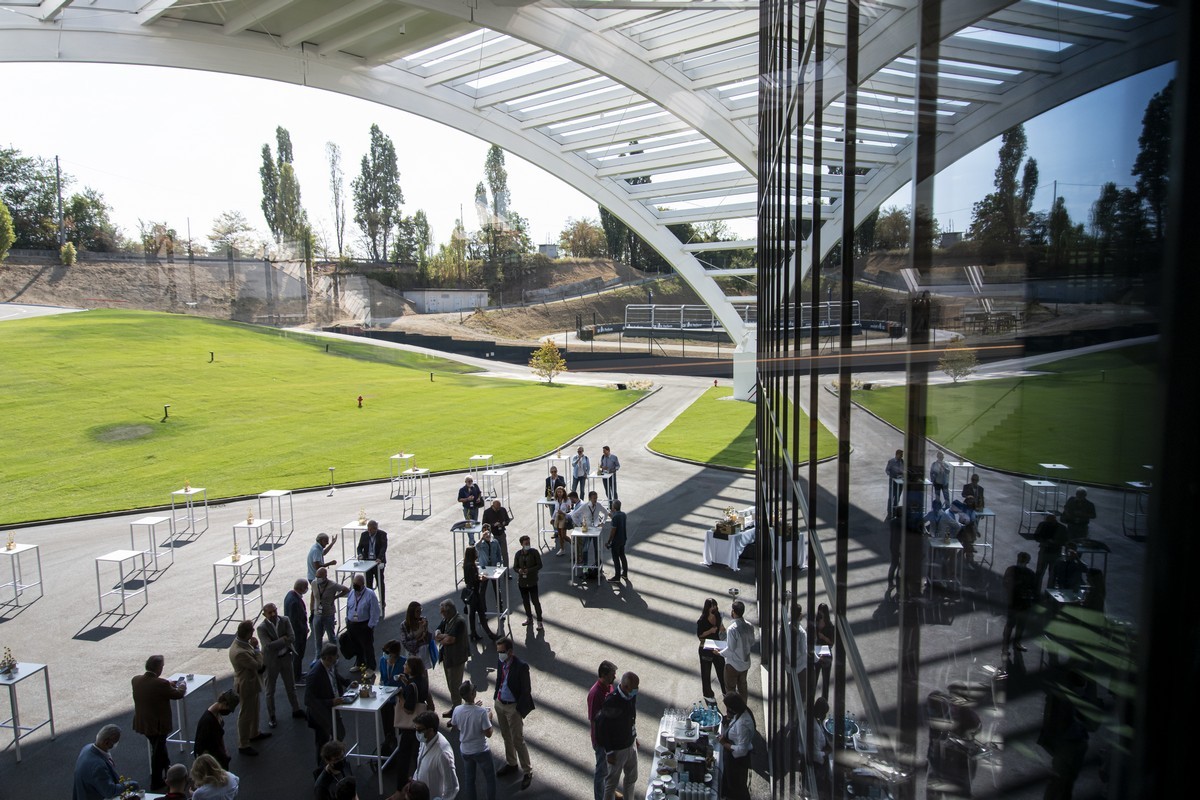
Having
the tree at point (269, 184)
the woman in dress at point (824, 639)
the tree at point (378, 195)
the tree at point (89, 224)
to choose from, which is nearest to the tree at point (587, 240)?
the tree at point (378, 195)

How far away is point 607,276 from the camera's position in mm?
97312

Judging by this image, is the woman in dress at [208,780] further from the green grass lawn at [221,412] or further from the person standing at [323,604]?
the green grass lawn at [221,412]

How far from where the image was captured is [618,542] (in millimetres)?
14852

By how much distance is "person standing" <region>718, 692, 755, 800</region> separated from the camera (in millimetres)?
7453

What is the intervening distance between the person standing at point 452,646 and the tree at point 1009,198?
937 centimetres

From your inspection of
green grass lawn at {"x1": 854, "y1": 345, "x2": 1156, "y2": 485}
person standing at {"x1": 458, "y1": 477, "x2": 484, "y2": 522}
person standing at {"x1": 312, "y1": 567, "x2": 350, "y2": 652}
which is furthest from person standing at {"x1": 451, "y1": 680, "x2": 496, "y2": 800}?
person standing at {"x1": 458, "y1": 477, "x2": 484, "y2": 522}

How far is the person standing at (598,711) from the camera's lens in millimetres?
7844

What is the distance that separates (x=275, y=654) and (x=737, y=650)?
21.1ft

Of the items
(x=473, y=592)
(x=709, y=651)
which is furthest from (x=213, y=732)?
(x=709, y=651)

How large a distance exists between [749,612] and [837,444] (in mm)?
10703

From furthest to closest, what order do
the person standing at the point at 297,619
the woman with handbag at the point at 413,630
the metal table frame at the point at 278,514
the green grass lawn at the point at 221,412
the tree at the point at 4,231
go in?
1. the tree at the point at 4,231
2. the green grass lawn at the point at 221,412
3. the metal table frame at the point at 278,514
4. the person standing at the point at 297,619
5. the woman with handbag at the point at 413,630

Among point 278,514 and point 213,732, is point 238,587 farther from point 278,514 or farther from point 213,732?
point 213,732

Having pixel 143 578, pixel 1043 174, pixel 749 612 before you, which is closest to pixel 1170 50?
pixel 1043 174

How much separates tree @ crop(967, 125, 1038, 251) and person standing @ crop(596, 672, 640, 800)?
23.1 feet
